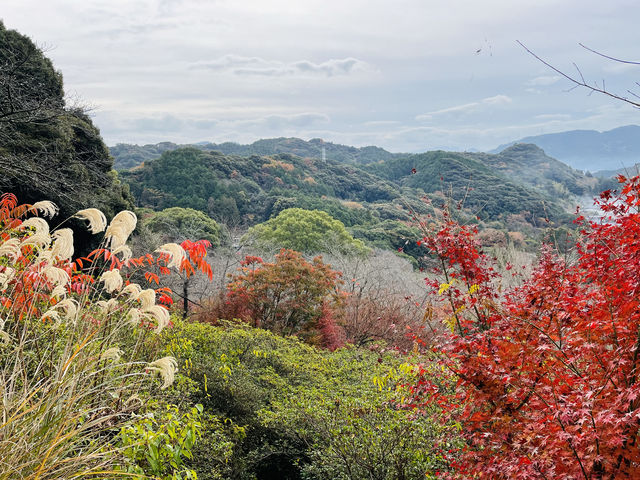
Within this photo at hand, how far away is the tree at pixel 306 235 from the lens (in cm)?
2570

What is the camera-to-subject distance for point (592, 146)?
400ft

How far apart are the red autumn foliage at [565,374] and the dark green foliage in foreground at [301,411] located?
531mm

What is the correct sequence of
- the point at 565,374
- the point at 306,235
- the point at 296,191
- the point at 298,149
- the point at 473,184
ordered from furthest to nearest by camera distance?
the point at 298,149, the point at 473,184, the point at 296,191, the point at 306,235, the point at 565,374

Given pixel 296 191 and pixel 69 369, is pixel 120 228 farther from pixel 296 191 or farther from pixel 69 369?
pixel 296 191

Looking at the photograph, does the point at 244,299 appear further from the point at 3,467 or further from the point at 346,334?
the point at 3,467

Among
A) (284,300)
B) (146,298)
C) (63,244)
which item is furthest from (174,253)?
(284,300)

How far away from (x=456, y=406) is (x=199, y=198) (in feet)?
135

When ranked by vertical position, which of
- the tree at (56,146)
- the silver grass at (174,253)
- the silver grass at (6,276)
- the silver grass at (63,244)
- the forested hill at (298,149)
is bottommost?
the silver grass at (6,276)

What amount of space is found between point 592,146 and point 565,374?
14372cm

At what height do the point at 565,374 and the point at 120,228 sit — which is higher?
the point at 120,228

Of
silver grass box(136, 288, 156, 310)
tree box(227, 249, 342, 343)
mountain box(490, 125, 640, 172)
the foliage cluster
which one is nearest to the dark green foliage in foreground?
the foliage cluster

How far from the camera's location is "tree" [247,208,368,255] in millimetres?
25703

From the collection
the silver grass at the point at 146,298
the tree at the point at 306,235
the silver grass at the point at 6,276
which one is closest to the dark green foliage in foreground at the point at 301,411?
the silver grass at the point at 146,298

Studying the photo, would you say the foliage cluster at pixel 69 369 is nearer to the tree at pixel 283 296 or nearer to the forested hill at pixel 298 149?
the tree at pixel 283 296
